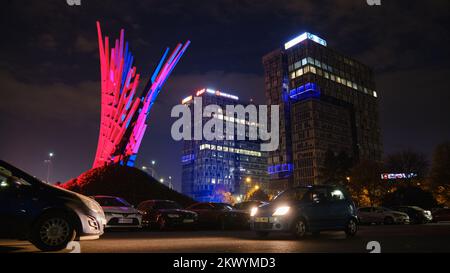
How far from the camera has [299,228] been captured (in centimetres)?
1177

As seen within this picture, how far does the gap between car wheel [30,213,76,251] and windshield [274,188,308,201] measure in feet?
22.4

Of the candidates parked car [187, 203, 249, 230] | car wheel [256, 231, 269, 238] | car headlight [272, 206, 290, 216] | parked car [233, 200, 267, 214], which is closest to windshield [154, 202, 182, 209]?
parked car [187, 203, 249, 230]

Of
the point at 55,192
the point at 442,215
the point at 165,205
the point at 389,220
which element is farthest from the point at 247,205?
the point at 442,215

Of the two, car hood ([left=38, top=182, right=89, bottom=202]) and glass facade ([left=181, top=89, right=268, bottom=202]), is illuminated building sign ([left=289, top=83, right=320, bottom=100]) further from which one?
car hood ([left=38, top=182, right=89, bottom=202])

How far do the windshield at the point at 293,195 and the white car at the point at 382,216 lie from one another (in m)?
16.2

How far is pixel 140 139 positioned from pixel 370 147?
405 feet

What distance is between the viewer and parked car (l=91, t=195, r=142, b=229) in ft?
49.0

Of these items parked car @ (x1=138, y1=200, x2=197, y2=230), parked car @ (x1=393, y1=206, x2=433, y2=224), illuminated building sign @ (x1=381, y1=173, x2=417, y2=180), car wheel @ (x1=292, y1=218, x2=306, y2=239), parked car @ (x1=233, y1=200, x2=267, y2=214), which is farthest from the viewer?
illuminated building sign @ (x1=381, y1=173, x2=417, y2=180)

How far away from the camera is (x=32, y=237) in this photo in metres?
7.53

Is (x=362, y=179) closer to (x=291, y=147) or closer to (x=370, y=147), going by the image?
(x=291, y=147)

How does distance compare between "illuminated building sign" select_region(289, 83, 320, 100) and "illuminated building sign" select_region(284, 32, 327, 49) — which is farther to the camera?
"illuminated building sign" select_region(284, 32, 327, 49)

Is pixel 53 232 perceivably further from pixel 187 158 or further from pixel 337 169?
pixel 187 158
